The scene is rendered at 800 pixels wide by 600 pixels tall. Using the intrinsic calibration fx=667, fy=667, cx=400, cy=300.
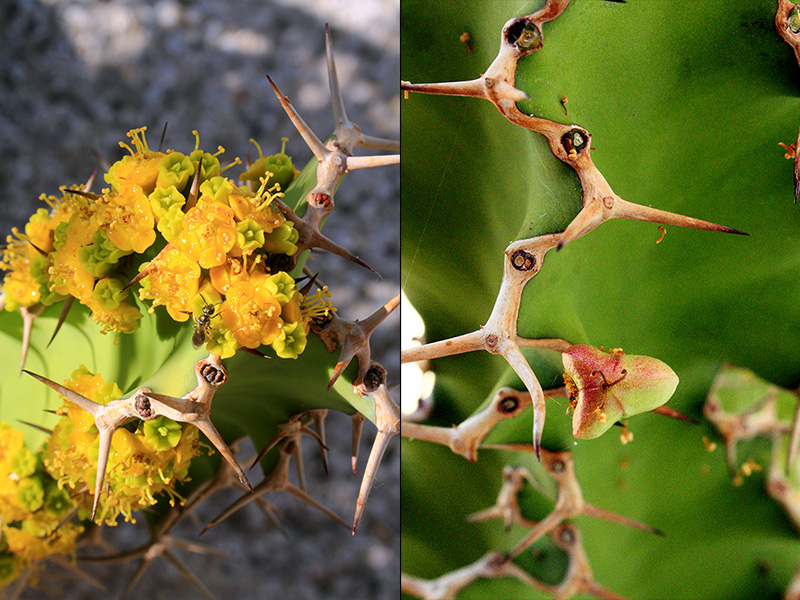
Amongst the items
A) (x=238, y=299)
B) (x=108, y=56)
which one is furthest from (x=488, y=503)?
(x=108, y=56)

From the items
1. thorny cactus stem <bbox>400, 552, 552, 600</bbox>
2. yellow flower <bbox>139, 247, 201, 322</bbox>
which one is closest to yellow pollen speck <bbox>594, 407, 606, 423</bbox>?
thorny cactus stem <bbox>400, 552, 552, 600</bbox>

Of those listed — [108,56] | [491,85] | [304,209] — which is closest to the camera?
[491,85]

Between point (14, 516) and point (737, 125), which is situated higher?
point (737, 125)

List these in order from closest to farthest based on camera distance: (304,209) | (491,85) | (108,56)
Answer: (491,85)
(304,209)
(108,56)

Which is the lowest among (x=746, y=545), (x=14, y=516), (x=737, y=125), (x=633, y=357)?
(x=14, y=516)

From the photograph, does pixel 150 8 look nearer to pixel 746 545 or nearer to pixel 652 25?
pixel 652 25

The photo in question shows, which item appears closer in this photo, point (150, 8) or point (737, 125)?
point (737, 125)

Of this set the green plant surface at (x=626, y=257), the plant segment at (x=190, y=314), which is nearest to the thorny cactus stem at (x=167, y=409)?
the plant segment at (x=190, y=314)
